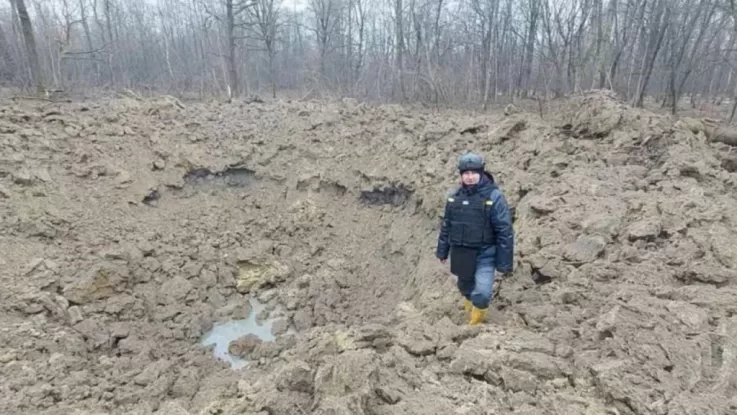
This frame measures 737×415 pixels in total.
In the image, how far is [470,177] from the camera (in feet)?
11.6

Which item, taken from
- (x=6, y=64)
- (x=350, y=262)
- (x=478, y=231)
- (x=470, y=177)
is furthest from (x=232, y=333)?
(x=6, y=64)

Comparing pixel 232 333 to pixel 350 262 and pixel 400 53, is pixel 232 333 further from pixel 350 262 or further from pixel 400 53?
pixel 400 53

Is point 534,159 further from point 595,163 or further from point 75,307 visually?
point 75,307

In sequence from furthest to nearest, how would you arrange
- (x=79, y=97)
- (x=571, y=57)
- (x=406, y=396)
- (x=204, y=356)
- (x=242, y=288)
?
(x=571, y=57)
(x=79, y=97)
(x=242, y=288)
(x=204, y=356)
(x=406, y=396)

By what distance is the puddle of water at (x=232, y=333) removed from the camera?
16.3ft

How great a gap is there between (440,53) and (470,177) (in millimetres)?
14357

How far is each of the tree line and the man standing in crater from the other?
9.07 metres

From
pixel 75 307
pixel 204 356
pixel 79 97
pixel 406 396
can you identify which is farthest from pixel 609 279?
pixel 79 97

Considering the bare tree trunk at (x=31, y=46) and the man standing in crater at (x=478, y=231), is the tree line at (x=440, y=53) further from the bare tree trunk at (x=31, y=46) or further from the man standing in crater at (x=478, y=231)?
the man standing in crater at (x=478, y=231)

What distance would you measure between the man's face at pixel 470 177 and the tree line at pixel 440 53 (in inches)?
358

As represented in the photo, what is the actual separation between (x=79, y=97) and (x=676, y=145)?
11480 mm

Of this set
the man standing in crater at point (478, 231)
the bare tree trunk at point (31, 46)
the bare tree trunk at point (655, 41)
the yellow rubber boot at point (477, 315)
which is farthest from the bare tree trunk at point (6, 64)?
the bare tree trunk at point (655, 41)

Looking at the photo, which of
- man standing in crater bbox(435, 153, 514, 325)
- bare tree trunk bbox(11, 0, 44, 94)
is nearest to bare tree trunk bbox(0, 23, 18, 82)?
bare tree trunk bbox(11, 0, 44, 94)

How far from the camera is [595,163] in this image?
571 centimetres
